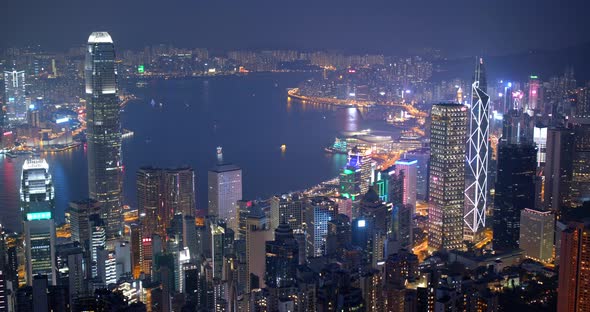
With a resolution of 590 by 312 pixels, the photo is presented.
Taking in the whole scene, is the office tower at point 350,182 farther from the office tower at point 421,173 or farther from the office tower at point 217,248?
the office tower at point 217,248

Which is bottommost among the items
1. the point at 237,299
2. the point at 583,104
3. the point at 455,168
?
the point at 237,299

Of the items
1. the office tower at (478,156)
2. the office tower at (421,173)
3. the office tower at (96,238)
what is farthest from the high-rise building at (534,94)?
the office tower at (96,238)

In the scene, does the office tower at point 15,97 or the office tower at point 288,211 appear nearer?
the office tower at point 288,211

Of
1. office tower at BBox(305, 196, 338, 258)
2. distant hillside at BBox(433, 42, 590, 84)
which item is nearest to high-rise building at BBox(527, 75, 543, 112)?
distant hillside at BBox(433, 42, 590, 84)

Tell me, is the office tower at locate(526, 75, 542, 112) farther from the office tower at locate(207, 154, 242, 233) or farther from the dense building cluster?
the office tower at locate(207, 154, 242, 233)

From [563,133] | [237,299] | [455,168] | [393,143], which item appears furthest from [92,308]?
[393,143]

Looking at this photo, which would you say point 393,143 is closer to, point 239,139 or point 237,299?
point 239,139

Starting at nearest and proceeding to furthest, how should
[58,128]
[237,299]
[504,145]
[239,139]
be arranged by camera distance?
[237,299]
[504,145]
[58,128]
[239,139]
